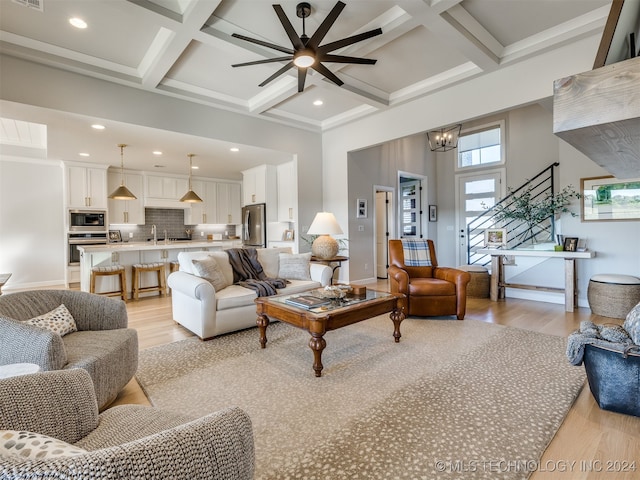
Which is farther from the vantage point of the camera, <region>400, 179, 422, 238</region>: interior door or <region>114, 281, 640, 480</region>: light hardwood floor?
<region>400, 179, 422, 238</region>: interior door

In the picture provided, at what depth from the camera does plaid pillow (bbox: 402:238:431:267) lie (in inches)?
167

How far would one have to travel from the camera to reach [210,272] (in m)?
3.40

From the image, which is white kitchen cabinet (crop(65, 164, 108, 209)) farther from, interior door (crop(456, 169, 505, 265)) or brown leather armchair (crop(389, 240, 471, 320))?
interior door (crop(456, 169, 505, 265))

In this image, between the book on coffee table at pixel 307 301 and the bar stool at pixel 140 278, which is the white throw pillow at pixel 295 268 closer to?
the book on coffee table at pixel 307 301

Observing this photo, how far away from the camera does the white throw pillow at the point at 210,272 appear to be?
3.37 meters

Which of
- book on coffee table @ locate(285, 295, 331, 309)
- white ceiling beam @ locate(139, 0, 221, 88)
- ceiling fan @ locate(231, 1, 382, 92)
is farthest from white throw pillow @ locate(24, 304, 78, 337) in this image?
white ceiling beam @ locate(139, 0, 221, 88)

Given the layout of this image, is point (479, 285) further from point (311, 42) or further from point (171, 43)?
point (171, 43)

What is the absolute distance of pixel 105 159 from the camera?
19.9 ft

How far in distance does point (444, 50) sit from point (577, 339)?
3290mm

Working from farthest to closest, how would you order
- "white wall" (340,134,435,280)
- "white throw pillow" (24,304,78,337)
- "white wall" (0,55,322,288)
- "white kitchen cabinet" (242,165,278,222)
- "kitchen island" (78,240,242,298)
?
"white kitchen cabinet" (242,165,278,222)
"white wall" (340,134,435,280)
"kitchen island" (78,240,242,298)
"white wall" (0,55,322,288)
"white throw pillow" (24,304,78,337)

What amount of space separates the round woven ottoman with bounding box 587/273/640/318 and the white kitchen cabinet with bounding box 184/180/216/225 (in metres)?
7.78

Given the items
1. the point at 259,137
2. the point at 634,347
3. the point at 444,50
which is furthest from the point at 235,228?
the point at 634,347

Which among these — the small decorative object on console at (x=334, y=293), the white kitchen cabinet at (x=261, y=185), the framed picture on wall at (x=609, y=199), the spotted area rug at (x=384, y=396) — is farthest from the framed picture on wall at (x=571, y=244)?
the white kitchen cabinet at (x=261, y=185)

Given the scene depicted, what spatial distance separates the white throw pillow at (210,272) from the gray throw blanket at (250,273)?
292mm
